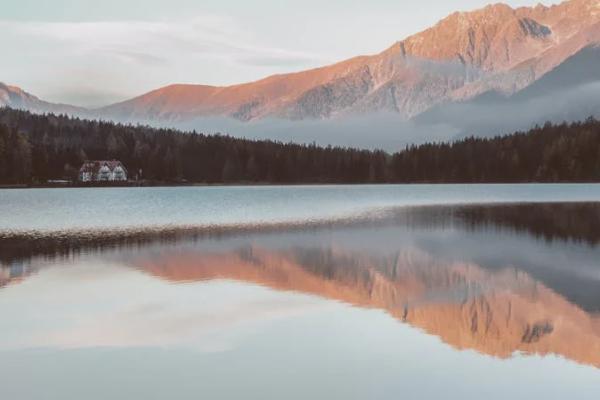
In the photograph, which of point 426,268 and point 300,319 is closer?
point 300,319

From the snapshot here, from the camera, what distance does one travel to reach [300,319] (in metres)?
23.3

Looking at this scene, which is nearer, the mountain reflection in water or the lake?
the lake

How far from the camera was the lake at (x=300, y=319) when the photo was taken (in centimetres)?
1650

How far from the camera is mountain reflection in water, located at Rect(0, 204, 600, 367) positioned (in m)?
22.2

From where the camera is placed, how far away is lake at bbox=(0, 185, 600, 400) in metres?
16.5

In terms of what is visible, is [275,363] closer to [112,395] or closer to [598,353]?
[112,395]

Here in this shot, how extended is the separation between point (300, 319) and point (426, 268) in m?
14.3

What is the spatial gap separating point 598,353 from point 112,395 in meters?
14.1

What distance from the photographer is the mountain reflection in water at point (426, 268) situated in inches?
874

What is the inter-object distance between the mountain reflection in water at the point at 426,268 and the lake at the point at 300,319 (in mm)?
135

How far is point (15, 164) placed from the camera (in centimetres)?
17250

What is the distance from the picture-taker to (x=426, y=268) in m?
35.7

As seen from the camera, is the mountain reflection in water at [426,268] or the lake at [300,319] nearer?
the lake at [300,319]

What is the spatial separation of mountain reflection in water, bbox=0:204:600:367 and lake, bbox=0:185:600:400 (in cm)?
13
